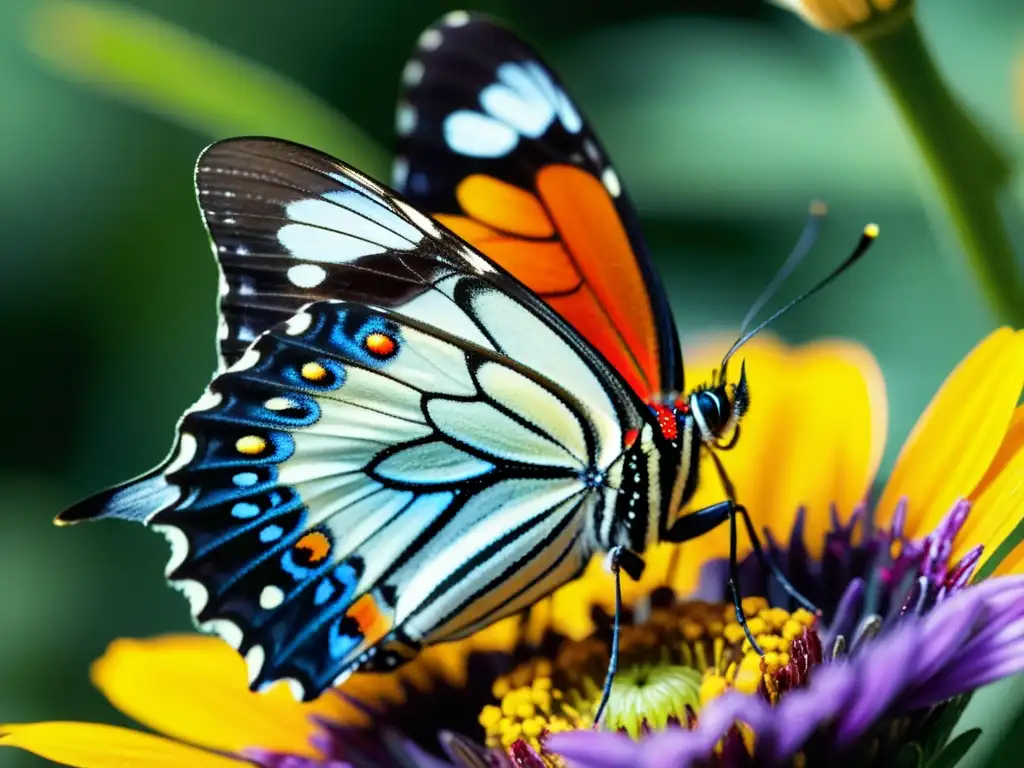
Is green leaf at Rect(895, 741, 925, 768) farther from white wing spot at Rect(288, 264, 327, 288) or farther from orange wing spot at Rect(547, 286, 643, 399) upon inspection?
white wing spot at Rect(288, 264, 327, 288)

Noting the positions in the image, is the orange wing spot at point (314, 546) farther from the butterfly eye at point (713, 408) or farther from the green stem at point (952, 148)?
the green stem at point (952, 148)

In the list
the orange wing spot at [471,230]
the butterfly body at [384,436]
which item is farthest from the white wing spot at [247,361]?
the orange wing spot at [471,230]

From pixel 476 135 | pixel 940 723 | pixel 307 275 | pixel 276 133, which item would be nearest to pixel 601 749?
pixel 940 723

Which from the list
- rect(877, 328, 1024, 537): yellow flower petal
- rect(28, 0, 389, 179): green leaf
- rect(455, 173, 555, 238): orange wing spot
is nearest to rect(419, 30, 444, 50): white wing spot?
rect(455, 173, 555, 238): orange wing spot

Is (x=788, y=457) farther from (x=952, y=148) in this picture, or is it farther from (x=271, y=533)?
(x=271, y=533)

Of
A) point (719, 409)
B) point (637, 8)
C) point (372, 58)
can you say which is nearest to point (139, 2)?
point (372, 58)

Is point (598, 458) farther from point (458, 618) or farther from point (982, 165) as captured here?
point (982, 165)
